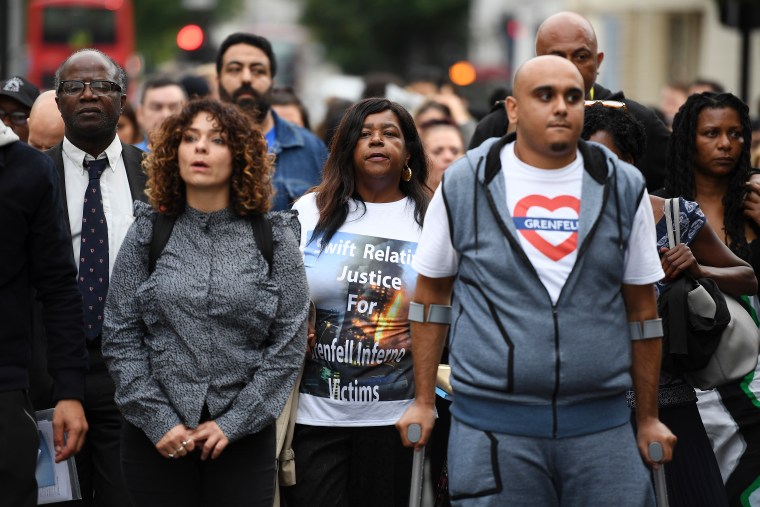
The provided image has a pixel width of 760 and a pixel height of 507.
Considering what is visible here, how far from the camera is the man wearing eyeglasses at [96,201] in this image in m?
6.30

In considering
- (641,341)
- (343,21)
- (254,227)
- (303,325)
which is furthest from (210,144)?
(343,21)

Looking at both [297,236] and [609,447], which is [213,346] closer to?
[297,236]

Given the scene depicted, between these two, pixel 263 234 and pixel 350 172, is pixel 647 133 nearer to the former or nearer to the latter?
pixel 350 172

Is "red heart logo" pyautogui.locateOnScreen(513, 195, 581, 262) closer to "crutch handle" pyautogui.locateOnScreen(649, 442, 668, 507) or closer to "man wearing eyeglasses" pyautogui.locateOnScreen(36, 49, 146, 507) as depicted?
"crutch handle" pyautogui.locateOnScreen(649, 442, 668, 507)

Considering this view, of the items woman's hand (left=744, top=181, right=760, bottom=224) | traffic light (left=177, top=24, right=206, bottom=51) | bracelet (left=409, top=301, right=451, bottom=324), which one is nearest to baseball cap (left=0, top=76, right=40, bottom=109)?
bracelet (left=409, top=301, right=451, bottom=324)

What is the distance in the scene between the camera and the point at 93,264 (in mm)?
6332

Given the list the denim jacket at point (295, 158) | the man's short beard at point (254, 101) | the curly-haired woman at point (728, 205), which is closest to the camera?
the curly-haired woman at point (728, 205)

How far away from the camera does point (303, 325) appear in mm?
5562

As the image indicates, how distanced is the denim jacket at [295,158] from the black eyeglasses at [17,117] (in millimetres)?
1586

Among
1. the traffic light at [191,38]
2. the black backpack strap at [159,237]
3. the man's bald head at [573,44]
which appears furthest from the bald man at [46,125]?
the traffic light at [191,38]

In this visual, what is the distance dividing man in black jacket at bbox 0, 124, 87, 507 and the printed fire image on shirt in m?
1.10

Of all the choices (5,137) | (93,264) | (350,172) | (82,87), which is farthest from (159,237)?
(82,87)

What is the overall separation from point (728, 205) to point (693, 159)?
0.26 meters

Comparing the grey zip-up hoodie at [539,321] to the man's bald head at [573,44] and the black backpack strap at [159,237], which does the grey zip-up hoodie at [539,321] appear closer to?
the black backpack strap at [159,237]
